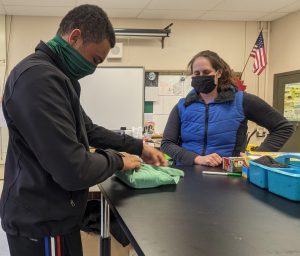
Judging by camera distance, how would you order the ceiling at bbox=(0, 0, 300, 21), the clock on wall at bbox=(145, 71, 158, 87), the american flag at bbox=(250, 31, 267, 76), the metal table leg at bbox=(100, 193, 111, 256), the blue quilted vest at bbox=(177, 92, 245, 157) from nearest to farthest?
1. the metal table leg at bbox=(100, 193, 111, 256)
2. the blue quilted vest at bbox=(177, 92, 245, 157)
3. the ceiling at bbox=(0, 0, 300, 21)
4. the american flag at bbox=(250, 31, 267, 76)
5. the clock on wall at bbox=(145, 71, 158, 87)

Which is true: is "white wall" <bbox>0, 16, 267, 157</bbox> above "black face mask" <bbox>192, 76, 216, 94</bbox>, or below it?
above

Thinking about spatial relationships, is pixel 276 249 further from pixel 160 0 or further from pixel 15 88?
pixel 160 0

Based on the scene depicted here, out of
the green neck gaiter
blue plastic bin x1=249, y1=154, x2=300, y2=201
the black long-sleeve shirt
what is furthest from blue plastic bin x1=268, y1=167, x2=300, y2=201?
the green neck gaiter

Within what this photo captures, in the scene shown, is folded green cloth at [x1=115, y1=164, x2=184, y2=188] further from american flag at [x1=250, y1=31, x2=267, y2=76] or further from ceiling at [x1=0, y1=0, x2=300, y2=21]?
american flag at [x1=250, y1=31, x2=267, y2=76]

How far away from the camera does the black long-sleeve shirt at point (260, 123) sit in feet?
5.98

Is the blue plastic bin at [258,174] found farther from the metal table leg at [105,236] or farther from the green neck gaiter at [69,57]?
the green neck gaiter at [69,57]

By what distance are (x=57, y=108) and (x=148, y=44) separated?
4.23m

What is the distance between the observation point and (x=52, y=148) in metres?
0.90

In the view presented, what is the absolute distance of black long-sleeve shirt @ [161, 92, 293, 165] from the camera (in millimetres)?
1824

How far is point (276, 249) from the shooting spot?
73 cm

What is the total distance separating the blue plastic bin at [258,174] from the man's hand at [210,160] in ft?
0.91

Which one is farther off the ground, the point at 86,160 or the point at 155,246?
the point at 86,160

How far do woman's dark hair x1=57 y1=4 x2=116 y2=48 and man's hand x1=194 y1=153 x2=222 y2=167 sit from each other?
84cm

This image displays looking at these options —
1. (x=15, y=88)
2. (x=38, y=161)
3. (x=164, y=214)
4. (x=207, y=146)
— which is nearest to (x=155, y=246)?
(x=164, y=214)
